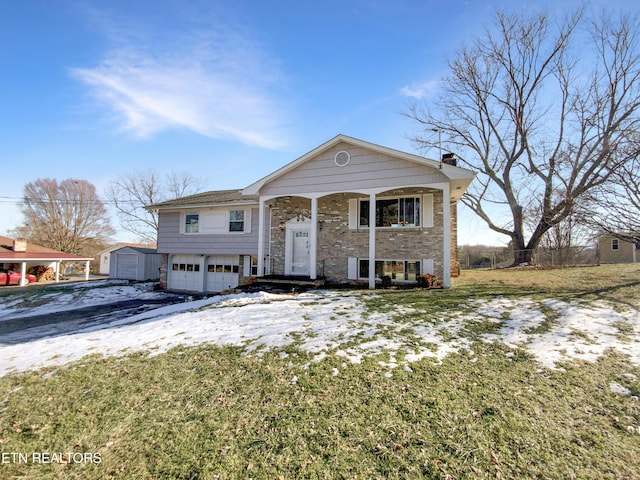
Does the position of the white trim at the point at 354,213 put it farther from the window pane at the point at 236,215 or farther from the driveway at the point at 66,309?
the driveway at the point at 66,309

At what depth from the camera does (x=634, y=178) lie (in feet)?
23.3

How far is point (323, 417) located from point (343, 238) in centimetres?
982

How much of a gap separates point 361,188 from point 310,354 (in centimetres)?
779

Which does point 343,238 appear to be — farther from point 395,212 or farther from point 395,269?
point 395,269

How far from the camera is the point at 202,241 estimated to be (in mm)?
→ 15969

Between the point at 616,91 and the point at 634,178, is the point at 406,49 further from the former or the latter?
the point at 616,91

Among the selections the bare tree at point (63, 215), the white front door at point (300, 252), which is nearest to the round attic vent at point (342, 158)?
the white front door at point (300, 252)

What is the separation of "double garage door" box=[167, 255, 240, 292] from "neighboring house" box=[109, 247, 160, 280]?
6.20m

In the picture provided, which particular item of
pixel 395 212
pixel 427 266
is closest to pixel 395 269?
pixel 427 266

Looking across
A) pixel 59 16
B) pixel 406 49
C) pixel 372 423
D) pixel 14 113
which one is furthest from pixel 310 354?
pixel 14 113

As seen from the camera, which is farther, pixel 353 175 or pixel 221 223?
pixel 221 223

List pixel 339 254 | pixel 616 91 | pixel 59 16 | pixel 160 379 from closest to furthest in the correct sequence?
pixel 160 379
pixel 59 16
pixel 339 254
pixel 616 91

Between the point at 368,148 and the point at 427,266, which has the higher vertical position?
the point at 368,148

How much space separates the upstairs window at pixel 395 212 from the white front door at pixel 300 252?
2686 millimetres
